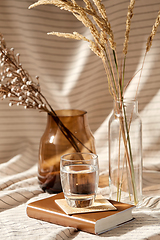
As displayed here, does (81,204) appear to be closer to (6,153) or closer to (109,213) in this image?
(109,213)

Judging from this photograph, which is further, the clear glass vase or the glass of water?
the clear glass vase

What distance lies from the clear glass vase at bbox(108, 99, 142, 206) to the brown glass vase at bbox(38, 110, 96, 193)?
0.45 feet

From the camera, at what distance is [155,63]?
4.92 ft

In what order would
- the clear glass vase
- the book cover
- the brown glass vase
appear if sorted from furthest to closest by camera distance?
the brown glass vase < the clear glass vase < the book cover

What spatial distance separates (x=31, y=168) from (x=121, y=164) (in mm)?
600

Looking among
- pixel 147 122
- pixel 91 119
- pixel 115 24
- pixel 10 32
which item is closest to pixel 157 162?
pixel 147 122

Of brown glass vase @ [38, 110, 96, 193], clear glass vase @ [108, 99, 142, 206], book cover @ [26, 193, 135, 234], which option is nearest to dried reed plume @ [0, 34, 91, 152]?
brown glass vase @ [38, 110, 96, 193]

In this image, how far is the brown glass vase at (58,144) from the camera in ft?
3.70

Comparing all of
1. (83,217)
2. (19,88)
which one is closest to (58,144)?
(19,88)

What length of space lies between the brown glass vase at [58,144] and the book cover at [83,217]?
22 cm

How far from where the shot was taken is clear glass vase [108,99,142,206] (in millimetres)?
1003

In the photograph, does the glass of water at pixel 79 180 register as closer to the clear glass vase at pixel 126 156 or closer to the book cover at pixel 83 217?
the book cover at pixel 83 217

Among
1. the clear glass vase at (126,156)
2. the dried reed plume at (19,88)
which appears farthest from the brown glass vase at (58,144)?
the clear glass vase at (126,156)

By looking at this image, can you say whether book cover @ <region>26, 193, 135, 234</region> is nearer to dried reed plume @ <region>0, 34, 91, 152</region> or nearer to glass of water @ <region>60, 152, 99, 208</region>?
glass of water @ <region>60, 152, 99, 208</region>
